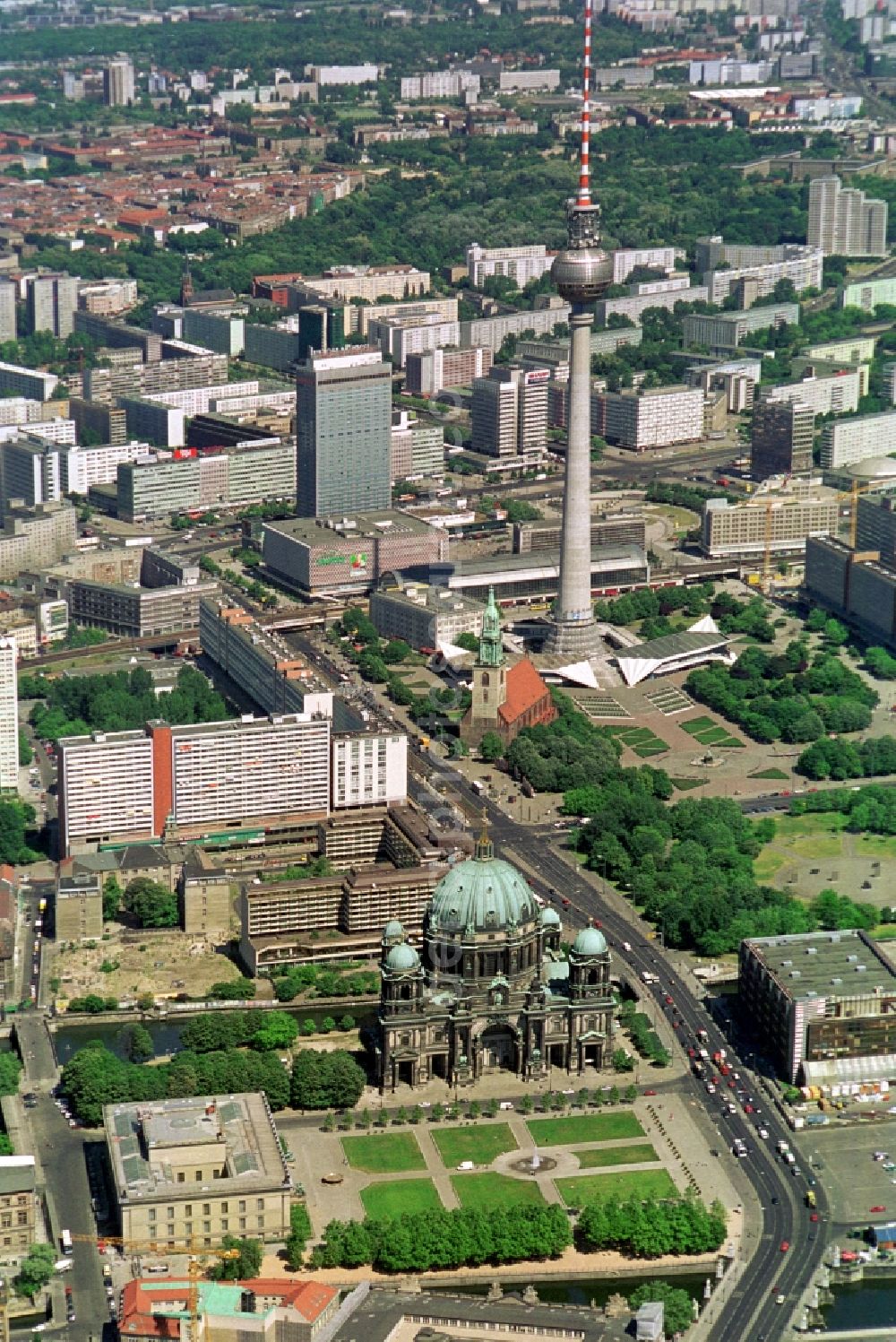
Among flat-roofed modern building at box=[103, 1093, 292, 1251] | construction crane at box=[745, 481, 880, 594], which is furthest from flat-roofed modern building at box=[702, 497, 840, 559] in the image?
flat-roofed modern building at box=[103, 1093, 292, 1251]

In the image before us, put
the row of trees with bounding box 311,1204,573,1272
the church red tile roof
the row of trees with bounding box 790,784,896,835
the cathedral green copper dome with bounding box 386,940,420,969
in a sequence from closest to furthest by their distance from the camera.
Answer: the row of trees with bounding box 311,1204,573,1272
the cathedral green copper dome with bounding box 386,940,420,969
the row of trees with bounding box 790,784,896,835
the church red tile roof

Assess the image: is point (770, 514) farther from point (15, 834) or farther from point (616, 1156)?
point (616, 1156)

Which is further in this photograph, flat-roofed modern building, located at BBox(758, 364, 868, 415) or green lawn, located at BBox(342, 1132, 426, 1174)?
flat-roofed modern building, located at BBox(758, 364, 868, 415)

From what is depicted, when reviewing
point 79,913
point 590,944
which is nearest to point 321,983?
point 79,913

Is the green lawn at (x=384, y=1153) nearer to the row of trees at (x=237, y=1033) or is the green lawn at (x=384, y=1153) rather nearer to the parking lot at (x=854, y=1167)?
the row of trees at (x=237, y=1033)

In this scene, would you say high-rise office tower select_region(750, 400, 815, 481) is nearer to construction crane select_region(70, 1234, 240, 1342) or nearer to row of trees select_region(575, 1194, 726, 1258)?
row of trees select_region(575, 1194, 726, 1258)

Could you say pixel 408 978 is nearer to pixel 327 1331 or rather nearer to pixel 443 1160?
pixel 443 1160
